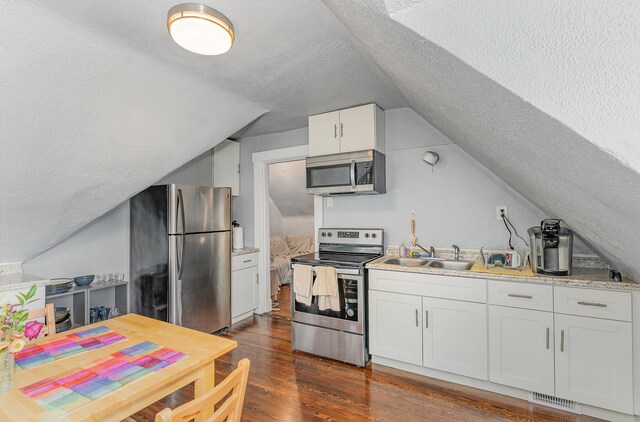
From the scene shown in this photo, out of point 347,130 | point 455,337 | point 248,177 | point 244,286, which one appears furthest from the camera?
point 248,177

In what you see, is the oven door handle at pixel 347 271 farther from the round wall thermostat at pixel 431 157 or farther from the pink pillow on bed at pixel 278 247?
the pink pillow on bed at pixel 278 247

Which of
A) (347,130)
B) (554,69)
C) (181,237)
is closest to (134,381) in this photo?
(554,69)

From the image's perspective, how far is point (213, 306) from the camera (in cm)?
325

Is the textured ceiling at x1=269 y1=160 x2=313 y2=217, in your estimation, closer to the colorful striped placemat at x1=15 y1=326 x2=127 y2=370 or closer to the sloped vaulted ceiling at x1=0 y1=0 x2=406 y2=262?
the sloped vaulted ceiling at x1=0 y1=0 x2=406 y2=262

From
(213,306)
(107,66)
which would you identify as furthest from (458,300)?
(107,66)

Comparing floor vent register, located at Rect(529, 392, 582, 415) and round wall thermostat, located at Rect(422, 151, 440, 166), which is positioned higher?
round wall thermostat, located at Rect(422, 151, 440, 166)

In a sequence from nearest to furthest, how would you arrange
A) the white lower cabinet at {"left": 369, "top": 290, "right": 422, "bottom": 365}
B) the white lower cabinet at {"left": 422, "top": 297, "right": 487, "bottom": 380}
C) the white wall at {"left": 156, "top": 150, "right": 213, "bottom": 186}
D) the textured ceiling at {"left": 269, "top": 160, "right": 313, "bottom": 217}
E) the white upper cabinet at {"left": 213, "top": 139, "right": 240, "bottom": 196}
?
the white lower cabinet at {"left": 422, "top": 297, "right": 487, "bottom": 380} < the white lower cabinet at {"left": 369, "top": 290, "right": 422, "bottom": 365} < the white wall at {"left": 156, "top": 150, "right": 213, "bottom": 186} < the white upper cabinet at {"left": 213, "top": 139, "right": 240, "bottom": 196} < the textured ceiling at {"left": 269, "top": 160, "right": 313, "bottom": 217}

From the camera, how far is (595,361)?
6.13 ft

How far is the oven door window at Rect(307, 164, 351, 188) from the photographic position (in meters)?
2.94

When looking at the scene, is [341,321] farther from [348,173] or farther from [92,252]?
[92,252]

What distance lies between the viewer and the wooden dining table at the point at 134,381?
3.07 feet

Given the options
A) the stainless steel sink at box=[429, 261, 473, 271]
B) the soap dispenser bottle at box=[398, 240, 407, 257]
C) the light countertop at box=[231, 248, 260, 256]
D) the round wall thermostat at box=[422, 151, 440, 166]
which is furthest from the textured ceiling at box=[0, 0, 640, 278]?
the light countertop at box=[231, 248, 260, 256]

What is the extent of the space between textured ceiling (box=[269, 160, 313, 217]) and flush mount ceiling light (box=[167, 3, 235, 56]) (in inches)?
141

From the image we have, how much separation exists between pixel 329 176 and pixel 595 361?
235 cm
